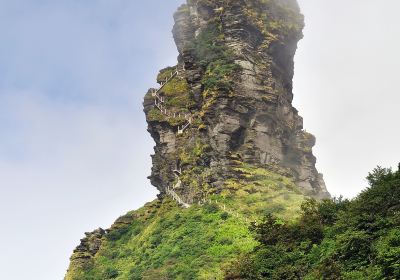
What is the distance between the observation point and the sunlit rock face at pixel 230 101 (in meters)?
94.3

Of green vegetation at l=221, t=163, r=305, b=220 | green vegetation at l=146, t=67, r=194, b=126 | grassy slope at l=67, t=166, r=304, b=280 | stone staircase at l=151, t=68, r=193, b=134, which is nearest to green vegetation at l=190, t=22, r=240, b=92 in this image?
green vegetation at l=146, t=67, r=194, b=126

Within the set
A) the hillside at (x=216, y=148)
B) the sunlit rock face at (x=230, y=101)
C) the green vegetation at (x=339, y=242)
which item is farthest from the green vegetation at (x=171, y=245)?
the green vegetation at (x=339, y=242)

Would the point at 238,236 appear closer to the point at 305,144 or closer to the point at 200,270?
the point at 200,270

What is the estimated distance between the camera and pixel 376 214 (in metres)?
49.4

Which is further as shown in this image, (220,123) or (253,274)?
(220,123)

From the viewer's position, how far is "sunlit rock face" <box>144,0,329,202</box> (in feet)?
309

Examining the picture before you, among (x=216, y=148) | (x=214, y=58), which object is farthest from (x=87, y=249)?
(x=214, y=58)

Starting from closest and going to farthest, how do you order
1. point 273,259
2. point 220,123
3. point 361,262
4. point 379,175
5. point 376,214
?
point 361,262 < point 376,214 < point 273,259 < point 379,175 < point 220,123

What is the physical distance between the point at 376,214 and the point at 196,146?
48014 mm

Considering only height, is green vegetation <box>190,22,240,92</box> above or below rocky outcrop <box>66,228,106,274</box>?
above

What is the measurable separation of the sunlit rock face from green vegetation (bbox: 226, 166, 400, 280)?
31127 millimetres

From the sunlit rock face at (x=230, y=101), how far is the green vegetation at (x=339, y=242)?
3113 centimetres

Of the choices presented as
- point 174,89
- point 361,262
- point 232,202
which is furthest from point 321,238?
point 174,89

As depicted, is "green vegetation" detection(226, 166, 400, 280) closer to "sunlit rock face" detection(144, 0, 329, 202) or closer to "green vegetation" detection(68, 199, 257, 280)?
"green vegetation" detection(68, 199, 257, 280)
